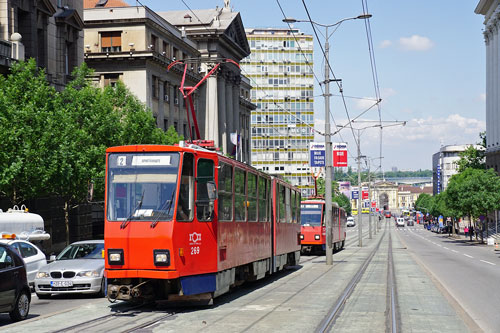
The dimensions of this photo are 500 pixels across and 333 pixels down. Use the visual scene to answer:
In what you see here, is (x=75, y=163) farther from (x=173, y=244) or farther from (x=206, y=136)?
(x=206, y=136)

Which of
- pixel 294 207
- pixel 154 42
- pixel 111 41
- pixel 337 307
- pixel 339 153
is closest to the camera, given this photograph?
pixel 337 307

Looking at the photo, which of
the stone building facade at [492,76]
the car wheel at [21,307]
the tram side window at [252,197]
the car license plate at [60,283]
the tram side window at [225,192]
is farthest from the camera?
the stone building facade at [492,76]

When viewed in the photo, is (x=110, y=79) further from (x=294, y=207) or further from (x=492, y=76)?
(x=492, y=76)

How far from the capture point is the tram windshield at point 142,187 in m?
14.5

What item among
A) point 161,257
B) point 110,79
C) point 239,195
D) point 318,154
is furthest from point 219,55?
point 161,257

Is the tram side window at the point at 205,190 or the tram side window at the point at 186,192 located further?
the tram side window at the point at 205,190

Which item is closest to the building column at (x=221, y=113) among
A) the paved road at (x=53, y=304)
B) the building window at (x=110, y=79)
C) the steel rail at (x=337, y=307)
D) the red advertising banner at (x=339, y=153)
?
the building window at (x=110, y=79)

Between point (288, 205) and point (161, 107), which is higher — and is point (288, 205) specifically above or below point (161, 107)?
below

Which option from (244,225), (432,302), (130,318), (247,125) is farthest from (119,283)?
(247,125)

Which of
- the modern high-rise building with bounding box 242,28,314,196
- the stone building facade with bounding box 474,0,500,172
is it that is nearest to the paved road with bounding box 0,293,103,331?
the stone building facade with bounding box 474,0,500,172

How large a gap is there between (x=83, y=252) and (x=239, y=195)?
4792 mm

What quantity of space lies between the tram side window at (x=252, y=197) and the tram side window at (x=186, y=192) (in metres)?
4.66

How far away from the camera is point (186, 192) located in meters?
14.9

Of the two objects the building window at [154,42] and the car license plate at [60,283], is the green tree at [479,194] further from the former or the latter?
the car license plate at [60,283]
